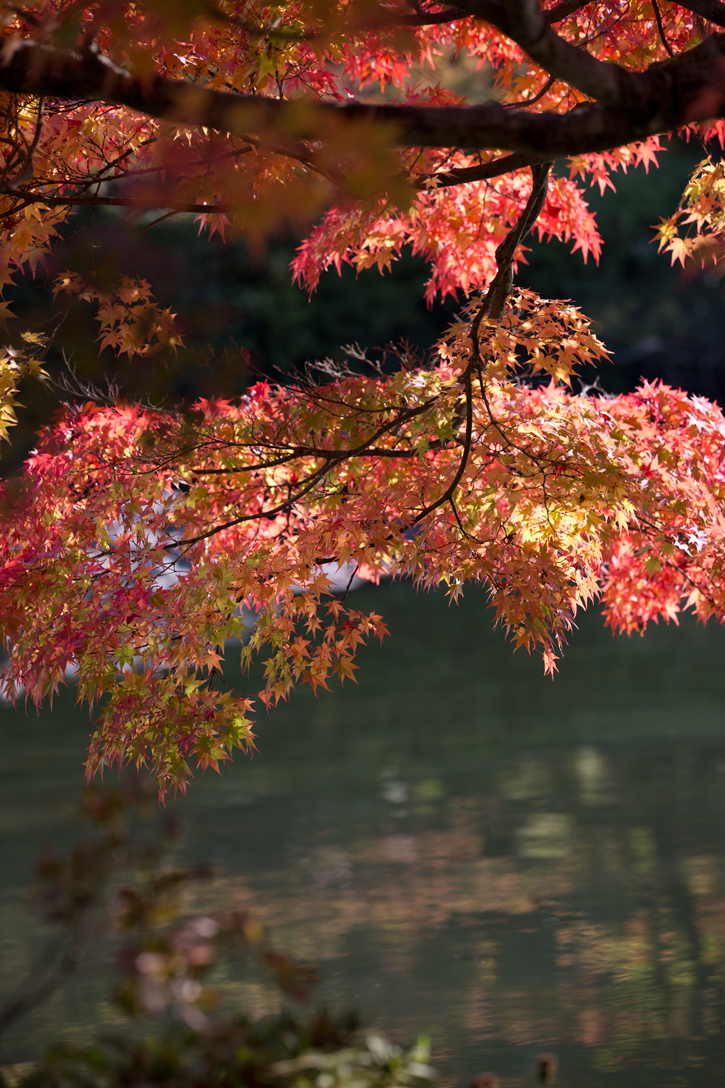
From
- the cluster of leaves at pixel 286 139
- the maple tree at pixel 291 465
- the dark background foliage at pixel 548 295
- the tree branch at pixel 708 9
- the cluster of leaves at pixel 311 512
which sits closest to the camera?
the cluster of leaves at pixel 286 139

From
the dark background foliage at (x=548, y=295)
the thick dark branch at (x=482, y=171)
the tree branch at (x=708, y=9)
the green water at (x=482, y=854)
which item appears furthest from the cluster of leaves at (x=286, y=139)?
the dark background foliage at (x=548, y=295)

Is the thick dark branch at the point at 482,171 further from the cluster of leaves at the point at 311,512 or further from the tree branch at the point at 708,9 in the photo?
the tree branch at the point at 708,9

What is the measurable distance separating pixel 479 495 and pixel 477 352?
19.8 inches

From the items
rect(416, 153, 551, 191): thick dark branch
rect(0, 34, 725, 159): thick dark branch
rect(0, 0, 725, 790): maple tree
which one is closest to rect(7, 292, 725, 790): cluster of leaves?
rect(0, 0, 725, 790): maple tree

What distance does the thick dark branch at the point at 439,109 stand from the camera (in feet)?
8.46

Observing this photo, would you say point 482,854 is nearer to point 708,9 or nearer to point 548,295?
point 708,9

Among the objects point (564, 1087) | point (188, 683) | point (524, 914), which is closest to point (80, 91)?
point (188, 683)

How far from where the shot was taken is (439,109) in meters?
2.66

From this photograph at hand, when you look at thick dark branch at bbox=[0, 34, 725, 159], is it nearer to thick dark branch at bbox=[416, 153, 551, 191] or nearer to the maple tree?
the maple tree

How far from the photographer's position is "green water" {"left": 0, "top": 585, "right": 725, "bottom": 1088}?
16.7ft

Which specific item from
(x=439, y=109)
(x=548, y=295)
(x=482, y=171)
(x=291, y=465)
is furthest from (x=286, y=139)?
(x=548, y=295)

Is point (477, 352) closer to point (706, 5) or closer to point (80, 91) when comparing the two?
point (706, 5)

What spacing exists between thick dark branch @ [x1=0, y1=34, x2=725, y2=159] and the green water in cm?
228

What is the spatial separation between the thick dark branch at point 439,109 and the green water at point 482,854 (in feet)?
7.47
